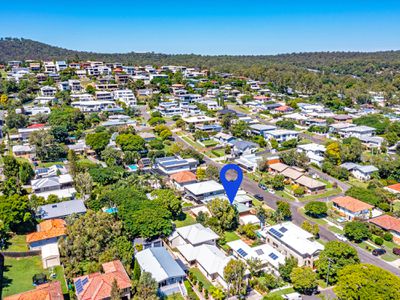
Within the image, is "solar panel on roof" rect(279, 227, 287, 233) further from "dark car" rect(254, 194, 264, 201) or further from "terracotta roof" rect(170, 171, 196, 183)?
"terracotta roof" rect(170, 171, 196, 183)

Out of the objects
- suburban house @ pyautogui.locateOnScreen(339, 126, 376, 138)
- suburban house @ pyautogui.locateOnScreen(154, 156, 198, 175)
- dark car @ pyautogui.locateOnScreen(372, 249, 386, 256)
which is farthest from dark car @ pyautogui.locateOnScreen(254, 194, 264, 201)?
suburban house @ pyautogui.locateOnScreen(339, 126, 376, 138)

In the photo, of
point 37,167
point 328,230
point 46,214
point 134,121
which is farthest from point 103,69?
point 328,230

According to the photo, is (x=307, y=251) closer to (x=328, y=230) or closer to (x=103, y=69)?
(x=328, y=230)

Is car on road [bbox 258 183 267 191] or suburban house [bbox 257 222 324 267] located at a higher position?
suburban house [bbox 257 222 324 267]

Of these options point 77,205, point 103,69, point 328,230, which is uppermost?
point 103,69

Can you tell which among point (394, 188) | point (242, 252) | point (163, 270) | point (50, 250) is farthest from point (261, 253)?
point (394, 188)

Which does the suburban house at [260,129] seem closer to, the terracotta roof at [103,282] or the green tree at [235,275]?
the green tree at [235,275]

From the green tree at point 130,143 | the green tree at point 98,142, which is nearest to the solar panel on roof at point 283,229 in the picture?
the green tree at point 130,143
